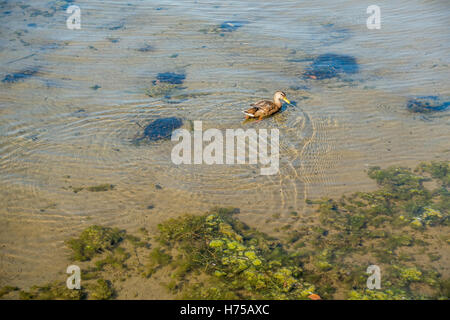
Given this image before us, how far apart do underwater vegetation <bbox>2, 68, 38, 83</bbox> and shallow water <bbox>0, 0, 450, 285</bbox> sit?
0.19 ft

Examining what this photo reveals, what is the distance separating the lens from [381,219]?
270 inches

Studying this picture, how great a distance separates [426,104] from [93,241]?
8912mm

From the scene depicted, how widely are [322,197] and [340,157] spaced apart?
1.43 meters

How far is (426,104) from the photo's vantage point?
32.8 ft

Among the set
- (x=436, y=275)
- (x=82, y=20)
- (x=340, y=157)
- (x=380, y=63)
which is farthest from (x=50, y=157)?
(x=380, y=63)

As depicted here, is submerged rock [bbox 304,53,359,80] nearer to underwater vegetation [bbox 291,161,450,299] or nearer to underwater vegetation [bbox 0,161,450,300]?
underwater vegetation [bbox 291,161,450,299]

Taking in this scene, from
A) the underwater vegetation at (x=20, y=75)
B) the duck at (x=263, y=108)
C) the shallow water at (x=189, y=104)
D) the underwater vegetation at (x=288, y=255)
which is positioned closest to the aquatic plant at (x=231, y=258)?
the underwater vegetation at (x=288, y=255)

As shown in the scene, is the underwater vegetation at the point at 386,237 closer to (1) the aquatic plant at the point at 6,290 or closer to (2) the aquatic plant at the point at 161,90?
(1) the aquatic plant at the point at 6,290

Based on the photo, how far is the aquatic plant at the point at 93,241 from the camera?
6.11 meters

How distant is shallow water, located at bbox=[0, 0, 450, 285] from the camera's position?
710 centimetres

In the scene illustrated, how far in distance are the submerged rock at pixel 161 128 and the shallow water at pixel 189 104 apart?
16 cm

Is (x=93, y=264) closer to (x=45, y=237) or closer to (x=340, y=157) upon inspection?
(x=45, y=237)

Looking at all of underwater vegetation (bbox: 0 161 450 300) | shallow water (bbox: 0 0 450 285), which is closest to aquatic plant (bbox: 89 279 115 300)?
underwater vegetation (bbox: 0 161 450 300)

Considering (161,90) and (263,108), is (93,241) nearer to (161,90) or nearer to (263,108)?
(263,108)
